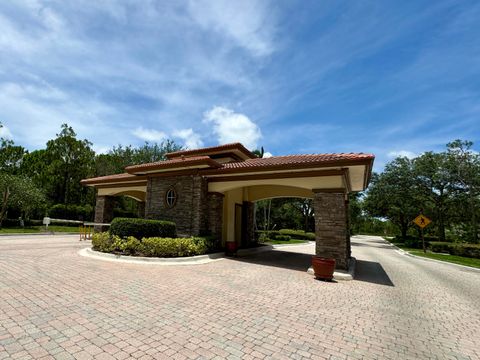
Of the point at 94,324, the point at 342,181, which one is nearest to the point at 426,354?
the point at 94,324

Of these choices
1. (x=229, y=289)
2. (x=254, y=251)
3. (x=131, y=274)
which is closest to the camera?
(x=229, y=289)

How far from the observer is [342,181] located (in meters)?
10.3

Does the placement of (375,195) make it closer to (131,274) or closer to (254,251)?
(254,251)

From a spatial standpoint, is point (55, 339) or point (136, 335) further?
point (136, 335)

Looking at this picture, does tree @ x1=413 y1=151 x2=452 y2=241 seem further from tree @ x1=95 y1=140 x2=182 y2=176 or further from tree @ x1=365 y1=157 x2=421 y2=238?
tree @ x1=95 y1=140 x2=182 y2=176

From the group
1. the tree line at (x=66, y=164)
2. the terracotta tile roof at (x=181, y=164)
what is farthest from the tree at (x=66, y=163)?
the terracotta tile roof at (x=181, y=164)

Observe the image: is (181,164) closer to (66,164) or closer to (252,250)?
(252,250)

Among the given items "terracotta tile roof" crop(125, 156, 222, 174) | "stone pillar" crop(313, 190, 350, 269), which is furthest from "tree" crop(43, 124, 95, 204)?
"stone pillar" crop(313, 190, 350, 269)

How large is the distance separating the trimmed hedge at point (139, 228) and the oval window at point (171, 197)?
6.75ft

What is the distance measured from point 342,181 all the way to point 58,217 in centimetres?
3312

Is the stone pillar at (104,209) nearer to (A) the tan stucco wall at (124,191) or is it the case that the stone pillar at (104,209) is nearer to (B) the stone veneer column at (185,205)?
(A) the tan stucco wall at (124,191)

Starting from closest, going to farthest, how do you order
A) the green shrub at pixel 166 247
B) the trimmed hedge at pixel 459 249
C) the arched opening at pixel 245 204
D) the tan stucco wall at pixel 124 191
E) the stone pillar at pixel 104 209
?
1. the green shrub at pixel 166 247
2. the arched opening at pixel 245 204
3. the tan stucco wall at pixel 124 191
4. the stone pillar at pixel 104 209
5. the trimmed hedge at pixel 459 249

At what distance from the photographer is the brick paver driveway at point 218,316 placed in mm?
3840

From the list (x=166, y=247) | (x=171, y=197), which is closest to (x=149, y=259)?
(x=166, y=247)
